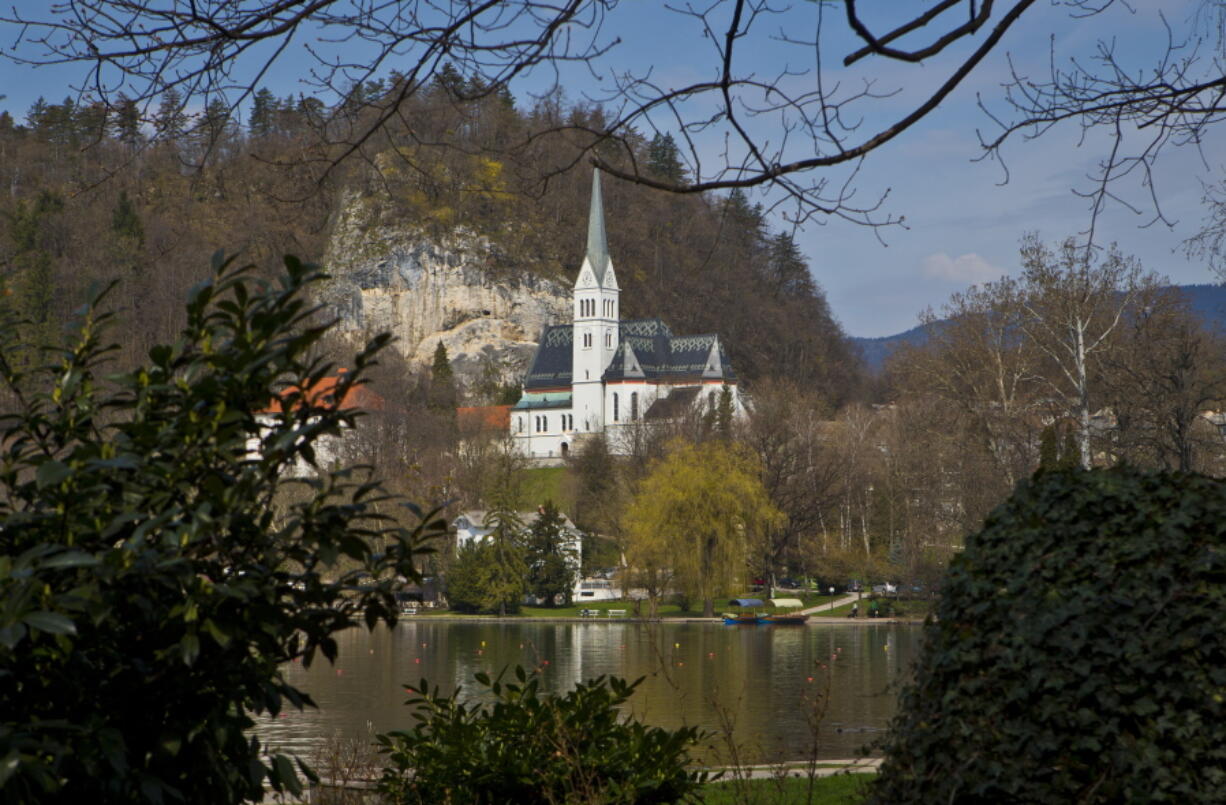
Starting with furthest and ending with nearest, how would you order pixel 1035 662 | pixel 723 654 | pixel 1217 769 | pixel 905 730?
pixel 723 654 → pixel 905 730 → pixel 1035 662 → pixel 1217 769

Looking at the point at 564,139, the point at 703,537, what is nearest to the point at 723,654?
the point at 703,537

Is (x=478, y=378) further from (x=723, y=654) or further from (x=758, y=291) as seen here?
(x=723, y=654)

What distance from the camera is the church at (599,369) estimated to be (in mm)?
103688

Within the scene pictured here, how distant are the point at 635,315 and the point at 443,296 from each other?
18294mm

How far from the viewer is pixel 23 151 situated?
106250mm

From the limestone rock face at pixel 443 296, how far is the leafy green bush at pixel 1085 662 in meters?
106

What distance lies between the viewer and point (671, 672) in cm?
2714

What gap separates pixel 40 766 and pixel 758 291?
114 metres

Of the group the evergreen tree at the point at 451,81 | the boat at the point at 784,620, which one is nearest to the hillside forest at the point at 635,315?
the evergreen tree at the point at 451,81

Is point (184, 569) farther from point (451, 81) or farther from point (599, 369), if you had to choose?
point (599, 369)

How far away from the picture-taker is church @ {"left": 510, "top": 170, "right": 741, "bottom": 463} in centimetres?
10369

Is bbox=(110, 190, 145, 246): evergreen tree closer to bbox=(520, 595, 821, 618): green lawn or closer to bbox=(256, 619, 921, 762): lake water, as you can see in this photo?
bbox=(520, 595, 821, 618): green lawn

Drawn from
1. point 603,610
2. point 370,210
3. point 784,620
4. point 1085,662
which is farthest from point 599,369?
point 1085,662

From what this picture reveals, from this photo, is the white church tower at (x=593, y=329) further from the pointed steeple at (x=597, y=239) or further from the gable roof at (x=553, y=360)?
the gable roof at (x=553, y=360)
